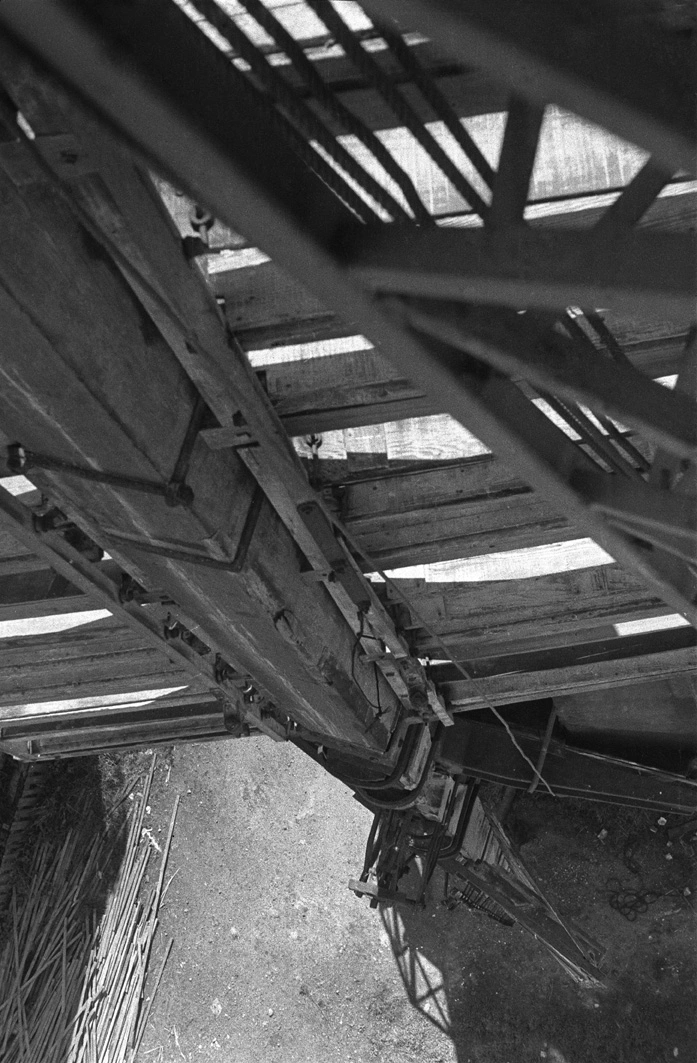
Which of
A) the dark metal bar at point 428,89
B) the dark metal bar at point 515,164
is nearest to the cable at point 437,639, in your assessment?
the dark metal bar at point 428,89

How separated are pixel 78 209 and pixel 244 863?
9.03 meters

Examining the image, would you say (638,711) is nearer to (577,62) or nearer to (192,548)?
(192,548)

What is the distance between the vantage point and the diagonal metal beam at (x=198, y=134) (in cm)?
151

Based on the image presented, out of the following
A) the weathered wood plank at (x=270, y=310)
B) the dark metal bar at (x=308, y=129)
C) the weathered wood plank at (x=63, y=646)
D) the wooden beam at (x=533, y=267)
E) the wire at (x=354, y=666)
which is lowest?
the weathered wood plank at (x=63, y=646)

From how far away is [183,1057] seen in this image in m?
9.32

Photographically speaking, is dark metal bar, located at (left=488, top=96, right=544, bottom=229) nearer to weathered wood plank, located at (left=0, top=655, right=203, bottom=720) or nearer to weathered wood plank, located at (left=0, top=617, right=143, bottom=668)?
weathered wood plank, located at (left=0, top=617, right=143, bottom=668)

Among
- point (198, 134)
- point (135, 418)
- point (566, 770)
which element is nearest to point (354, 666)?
point (135, 418)

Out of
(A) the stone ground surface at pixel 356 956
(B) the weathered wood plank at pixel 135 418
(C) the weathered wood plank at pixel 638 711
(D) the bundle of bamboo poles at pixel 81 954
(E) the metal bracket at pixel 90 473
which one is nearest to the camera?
(B) the weathered wood plank at pixel 135 418

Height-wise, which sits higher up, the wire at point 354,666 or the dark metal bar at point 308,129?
the dark metal bar at point 308,129

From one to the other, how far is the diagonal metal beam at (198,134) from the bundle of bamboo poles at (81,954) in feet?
31.4

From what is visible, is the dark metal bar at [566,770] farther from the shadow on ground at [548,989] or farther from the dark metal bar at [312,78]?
the dark metal bar at [312,78]

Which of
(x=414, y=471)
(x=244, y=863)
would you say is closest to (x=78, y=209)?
(x=414, y=471)

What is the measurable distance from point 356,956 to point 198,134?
9165 mm

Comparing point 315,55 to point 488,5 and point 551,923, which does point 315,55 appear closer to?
point 488,5
